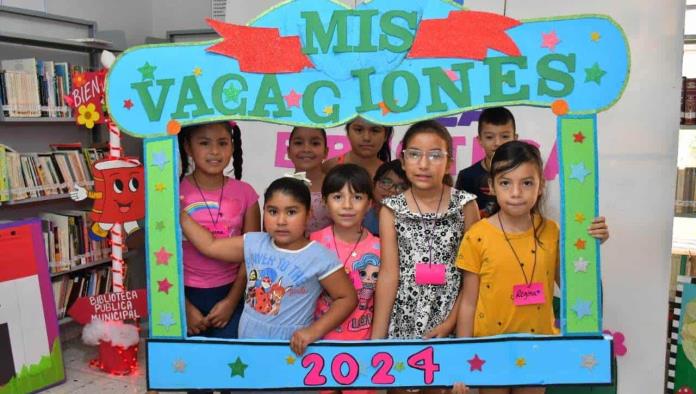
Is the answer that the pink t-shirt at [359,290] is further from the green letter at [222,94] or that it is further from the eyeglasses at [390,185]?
the green letter at [222,94]

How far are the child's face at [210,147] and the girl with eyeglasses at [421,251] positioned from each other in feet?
1.98

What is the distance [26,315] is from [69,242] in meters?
0.64

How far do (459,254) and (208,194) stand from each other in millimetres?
897

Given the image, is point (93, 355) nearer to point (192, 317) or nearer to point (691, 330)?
point (192, 317)

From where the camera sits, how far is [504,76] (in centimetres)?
157

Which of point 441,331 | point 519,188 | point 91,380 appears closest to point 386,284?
point 441,331

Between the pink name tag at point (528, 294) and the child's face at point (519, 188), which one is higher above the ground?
the child's face at point (519, 188)

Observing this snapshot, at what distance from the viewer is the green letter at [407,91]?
1595mm

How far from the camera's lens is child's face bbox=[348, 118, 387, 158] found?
7.80 ft

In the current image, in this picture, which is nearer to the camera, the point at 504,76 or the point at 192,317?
the point at 504,76

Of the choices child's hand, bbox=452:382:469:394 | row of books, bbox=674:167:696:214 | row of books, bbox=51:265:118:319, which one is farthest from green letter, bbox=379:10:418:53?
row of books, bbox=51:265:118:319

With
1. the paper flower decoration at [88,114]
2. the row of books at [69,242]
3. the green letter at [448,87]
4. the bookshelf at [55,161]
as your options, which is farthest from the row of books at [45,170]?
the green letter at [448,87]

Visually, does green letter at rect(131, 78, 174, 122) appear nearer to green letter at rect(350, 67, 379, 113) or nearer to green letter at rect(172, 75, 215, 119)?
green letter at rect(172, 75, 215, 119)

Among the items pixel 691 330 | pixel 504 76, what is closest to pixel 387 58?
pixel 504 76
